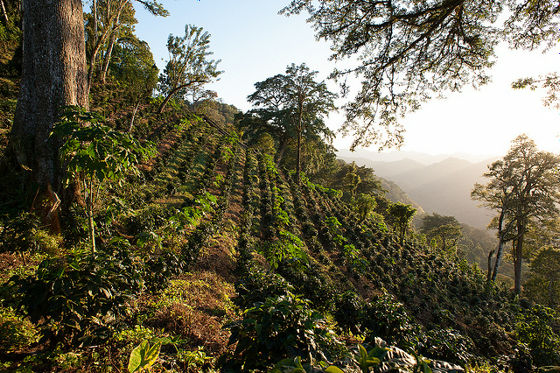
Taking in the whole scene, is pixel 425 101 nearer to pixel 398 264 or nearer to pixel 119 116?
pixel 398 264

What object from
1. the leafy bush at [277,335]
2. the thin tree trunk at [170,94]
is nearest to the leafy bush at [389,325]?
the leafy bush at [277,335]

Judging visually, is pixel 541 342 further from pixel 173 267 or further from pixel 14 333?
pixel 14 333

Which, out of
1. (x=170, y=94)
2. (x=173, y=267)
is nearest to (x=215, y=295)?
(x=173, y=267)

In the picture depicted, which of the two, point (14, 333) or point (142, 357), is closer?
point (142, 357)

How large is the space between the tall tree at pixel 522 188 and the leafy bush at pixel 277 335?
22484 millimetres

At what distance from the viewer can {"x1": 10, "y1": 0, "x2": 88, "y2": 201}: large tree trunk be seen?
394cm

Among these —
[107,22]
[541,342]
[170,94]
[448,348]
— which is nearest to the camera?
[448,348]

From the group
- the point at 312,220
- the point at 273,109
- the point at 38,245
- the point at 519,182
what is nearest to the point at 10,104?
the point at 38,245

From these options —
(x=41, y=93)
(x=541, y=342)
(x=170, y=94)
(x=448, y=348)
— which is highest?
(x=170, y=94)

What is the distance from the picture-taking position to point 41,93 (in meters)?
3.97

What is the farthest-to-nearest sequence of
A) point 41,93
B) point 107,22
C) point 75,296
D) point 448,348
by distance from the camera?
point 107,22 → point 41,93 → point 448,348 → point 75,296

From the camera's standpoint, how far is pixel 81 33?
4449 millimetres

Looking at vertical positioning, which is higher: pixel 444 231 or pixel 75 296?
pixel 75 296

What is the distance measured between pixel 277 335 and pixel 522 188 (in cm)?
2485
